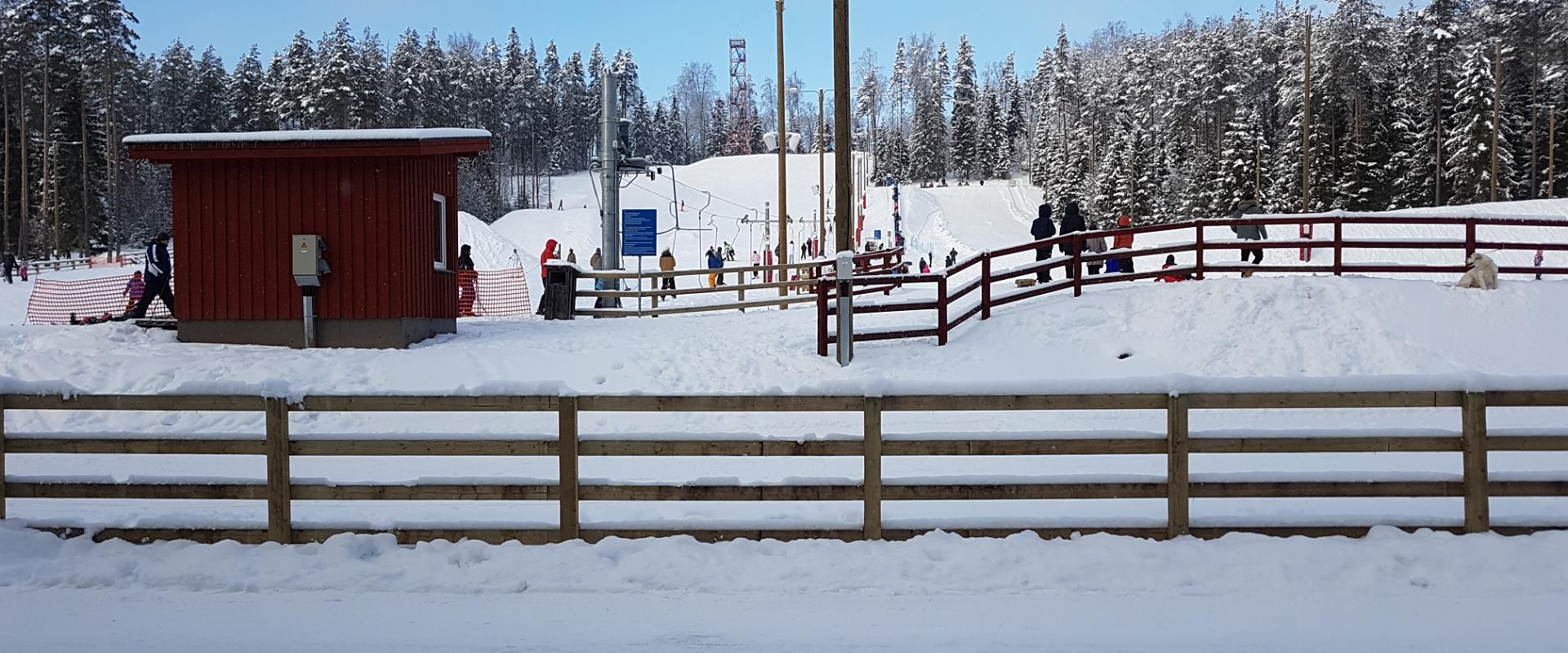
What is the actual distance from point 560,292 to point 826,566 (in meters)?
13.4

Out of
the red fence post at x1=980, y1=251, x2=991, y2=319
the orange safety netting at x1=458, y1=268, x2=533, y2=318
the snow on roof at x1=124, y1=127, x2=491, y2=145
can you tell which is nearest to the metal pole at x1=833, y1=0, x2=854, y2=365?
the red fence post at x1=980, y1=251, x2=991, y2=319

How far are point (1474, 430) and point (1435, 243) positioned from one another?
10791mm

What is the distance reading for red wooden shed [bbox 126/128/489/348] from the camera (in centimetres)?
1527

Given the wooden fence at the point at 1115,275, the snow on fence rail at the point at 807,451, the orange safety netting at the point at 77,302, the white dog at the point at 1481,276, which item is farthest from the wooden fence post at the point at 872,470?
the orange safety netting at the point at 77,302

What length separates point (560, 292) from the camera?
18641 millimetres

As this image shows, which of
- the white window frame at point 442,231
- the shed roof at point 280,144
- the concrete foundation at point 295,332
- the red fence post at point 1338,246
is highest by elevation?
the shed roof at point 280,144

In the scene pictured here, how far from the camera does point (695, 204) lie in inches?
3214

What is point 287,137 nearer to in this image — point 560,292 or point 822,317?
point 560,292

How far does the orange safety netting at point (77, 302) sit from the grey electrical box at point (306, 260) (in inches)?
306

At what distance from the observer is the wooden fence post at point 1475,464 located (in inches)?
250

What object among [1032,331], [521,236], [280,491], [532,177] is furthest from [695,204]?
[280,491]

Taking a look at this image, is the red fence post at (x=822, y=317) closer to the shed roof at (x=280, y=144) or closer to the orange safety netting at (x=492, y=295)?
the shed roof at (x=280, y=144)

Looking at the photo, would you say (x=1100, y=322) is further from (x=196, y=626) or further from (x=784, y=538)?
(x=196, y=626)

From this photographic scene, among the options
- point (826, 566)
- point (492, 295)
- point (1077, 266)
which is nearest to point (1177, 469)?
point (826, 566)
